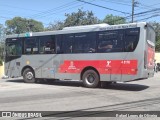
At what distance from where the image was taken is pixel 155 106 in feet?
36.5

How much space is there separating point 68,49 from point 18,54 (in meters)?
4.04

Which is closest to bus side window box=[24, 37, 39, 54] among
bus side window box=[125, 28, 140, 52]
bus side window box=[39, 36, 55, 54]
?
bus side window box=[39, 36, 55, 54]

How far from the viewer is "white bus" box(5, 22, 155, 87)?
16.2 meters

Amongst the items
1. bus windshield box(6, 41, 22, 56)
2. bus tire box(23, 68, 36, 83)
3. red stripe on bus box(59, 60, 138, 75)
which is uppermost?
bus windshield box(6, 41, 22, 56)

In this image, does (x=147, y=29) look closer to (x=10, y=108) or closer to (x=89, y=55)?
(x=89, y=55)

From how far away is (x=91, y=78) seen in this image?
1780 cm

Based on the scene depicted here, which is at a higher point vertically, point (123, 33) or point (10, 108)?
point (123, 33)

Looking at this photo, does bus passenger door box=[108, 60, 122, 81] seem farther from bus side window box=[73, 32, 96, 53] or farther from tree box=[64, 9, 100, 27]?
tree box=[64, 9, 100, 27]

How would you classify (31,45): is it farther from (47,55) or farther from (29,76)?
(29,76)

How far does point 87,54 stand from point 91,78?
4.18 ft

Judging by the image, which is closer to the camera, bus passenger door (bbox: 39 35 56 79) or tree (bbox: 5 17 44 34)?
bus passenger door (bbox: 39 35 56 79)

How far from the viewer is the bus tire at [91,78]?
17500 mm

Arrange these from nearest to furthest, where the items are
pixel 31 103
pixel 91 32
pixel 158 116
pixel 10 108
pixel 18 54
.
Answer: pixel 158 116
pixel 10 108
pixel 31 103
pixel 91 32
pixel 18 54

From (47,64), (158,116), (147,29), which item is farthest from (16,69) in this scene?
(158,116)
